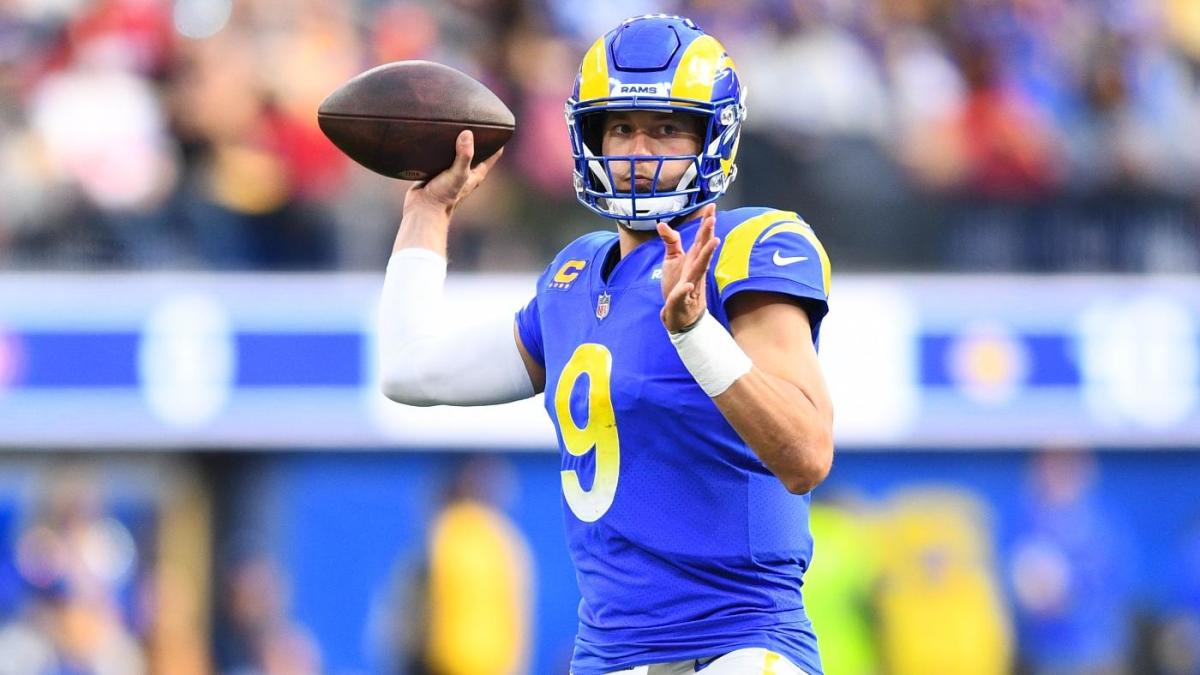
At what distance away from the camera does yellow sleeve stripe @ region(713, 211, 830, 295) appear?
9.95ft

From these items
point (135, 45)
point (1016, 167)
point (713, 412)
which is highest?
point (135, 45)

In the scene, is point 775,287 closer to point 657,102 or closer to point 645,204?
point 645,204

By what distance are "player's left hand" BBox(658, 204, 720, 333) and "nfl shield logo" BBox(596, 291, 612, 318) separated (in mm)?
346

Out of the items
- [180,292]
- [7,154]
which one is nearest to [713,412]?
[180,292]

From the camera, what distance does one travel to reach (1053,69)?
30.4 ft

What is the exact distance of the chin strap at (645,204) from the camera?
3.21 metres

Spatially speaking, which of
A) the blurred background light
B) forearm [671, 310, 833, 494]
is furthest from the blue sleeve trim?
the blurred background light

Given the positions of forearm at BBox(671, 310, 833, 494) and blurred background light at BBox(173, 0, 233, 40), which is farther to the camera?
blurred background light at BBox(173, 0, 233, 40)

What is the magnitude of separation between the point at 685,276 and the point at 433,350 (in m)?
0.86

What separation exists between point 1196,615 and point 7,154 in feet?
19.0

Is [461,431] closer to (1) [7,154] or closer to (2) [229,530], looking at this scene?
(2) [229,530]

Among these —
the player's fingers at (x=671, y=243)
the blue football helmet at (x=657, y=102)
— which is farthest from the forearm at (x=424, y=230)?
the player's fingers at (x=671, y=243)

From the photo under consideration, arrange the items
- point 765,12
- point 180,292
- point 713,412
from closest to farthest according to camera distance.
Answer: point 713,412, point 180,292, point 765,12

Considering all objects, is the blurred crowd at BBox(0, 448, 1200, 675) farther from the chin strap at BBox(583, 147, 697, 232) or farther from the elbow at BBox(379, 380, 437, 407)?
the chin strap at BBox(583, 147, 697, 232)
